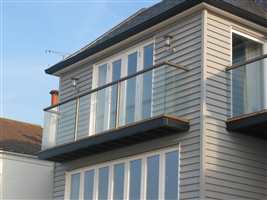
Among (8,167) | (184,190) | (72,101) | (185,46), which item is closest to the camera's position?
(184,190)

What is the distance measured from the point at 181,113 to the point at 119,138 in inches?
63.6

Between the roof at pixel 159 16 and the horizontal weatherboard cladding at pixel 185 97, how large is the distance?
390 millimetres

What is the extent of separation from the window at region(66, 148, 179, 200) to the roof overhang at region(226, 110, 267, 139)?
137 cm

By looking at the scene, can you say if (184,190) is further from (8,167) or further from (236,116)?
(8,167)

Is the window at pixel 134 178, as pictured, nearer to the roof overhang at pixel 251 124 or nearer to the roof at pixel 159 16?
the roof overhang at pixel 251 124

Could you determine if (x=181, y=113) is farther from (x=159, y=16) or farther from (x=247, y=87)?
(x=159, y=16)

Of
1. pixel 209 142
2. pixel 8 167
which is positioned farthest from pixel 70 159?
pixel 209 142

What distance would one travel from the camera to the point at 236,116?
45.5 feet

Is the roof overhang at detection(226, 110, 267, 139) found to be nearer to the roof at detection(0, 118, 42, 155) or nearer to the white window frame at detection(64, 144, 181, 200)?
the white window frame at detection(64, 144, 181, 200)

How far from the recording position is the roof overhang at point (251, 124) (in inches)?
513

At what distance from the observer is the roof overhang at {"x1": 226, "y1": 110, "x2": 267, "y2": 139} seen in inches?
513

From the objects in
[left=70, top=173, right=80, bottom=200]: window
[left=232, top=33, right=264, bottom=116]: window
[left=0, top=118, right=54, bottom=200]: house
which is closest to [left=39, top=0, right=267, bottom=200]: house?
[left=232, top=33, right=264, bottom=116]: window

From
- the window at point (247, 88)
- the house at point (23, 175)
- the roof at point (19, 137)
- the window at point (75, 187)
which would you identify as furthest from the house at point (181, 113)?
the roof at point (19, 137)

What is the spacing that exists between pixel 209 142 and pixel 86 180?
430 centimetres
